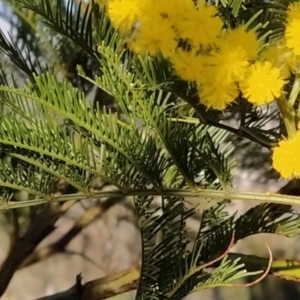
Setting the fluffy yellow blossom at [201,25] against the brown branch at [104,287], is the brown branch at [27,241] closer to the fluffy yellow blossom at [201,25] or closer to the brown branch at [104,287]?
the brown branch at [104,287]

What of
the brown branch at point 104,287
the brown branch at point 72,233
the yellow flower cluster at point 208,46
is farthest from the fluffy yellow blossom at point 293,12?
the brown branch at point 72,233

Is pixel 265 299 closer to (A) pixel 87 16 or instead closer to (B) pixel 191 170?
(B) pixel 191 170

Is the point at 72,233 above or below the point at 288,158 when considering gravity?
above

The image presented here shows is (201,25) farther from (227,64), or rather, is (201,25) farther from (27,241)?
(27,241)

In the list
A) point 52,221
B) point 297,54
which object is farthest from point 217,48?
point 52,221

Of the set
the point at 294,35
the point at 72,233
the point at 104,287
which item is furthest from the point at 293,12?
the point at 72,233

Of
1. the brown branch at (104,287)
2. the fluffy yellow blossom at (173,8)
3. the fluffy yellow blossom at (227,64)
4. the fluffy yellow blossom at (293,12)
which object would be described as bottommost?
the brown branch at (104,287)
